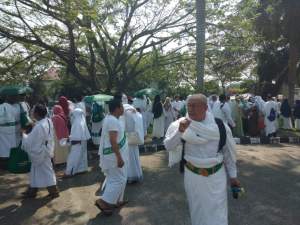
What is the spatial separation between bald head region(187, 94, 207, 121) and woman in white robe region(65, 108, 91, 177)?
5.09 m

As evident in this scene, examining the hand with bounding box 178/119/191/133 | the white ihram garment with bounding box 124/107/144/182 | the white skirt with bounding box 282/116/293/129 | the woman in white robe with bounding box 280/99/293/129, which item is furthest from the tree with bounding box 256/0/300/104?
the hand with bounding box 178/119/191/133

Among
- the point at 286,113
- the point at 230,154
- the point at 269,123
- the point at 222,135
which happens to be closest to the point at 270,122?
the point at 269,123

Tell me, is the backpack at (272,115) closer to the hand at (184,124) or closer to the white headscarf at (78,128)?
the white headscarf at (78,128)

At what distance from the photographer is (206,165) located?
4.07m

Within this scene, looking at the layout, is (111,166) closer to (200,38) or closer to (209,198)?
(209,198)

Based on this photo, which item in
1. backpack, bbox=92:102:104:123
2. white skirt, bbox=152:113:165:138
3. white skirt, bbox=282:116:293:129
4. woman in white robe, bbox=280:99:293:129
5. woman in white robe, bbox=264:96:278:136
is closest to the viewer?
backpack, bbox=92:102:104:123

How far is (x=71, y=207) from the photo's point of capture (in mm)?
6699

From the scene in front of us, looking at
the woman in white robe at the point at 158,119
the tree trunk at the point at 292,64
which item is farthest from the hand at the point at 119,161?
the tree trunk at the point at 292,64

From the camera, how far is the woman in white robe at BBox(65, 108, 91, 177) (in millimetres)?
8875

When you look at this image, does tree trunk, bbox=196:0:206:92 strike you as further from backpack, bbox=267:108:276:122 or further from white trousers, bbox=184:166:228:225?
white trousers, bbox=184:166:228:225

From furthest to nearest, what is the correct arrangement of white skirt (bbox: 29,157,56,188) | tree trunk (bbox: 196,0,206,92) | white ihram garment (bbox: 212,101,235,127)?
1. white ihram garment (bbox: 212,101,235,127)
2. tree trunk (bbox: 196,0,206,92)
3. white skirt (bbox: 29,157,56,188)

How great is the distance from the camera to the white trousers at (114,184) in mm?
6117

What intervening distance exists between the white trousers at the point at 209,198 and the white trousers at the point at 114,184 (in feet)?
7.08

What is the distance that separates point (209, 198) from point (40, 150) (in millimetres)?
3683
